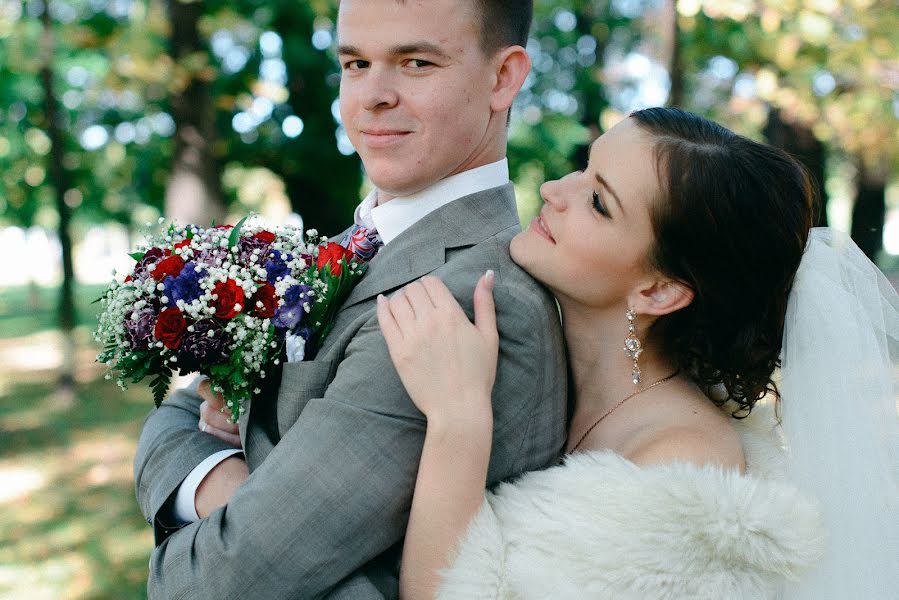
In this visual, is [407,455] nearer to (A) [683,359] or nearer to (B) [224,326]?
(B) [224,326]

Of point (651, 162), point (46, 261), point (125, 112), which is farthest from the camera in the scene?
point (46, 261)

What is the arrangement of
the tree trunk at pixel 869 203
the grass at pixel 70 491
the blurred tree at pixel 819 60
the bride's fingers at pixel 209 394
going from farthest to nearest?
the tree trunk at pixel 869 203
the blurred tree at pixel 819 60
the grass at pixel 70 491
the bride's fingers at pixel 209 394

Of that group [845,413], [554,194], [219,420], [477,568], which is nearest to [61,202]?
[219,420]

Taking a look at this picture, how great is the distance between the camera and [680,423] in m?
2.47

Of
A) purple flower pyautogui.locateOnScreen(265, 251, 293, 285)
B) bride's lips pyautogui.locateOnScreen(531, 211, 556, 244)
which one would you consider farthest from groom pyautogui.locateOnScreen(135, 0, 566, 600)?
purple flower pyautogui.locateOnScreen(265, 251, 293, 285)

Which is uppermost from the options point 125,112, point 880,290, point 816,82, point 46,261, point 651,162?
point 651,162

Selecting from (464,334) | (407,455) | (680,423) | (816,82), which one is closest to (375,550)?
(407,455)

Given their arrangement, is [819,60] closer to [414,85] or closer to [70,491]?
[414,85]

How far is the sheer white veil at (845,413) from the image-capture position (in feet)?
7.50

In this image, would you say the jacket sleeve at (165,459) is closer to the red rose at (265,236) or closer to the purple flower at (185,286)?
the purple flower at (185,286)

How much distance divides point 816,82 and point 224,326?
8328mm

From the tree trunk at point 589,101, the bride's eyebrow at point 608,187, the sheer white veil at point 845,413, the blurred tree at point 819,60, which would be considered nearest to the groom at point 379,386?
the bride's eyebrow at point 608,187

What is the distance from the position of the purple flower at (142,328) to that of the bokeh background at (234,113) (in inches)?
15.9

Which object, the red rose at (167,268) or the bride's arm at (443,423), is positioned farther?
the red rose at (167,268)
